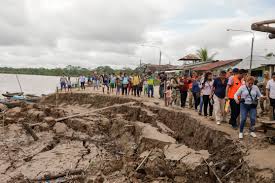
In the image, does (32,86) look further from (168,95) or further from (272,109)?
(272,109)

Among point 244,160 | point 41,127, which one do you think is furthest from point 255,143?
point 41,127

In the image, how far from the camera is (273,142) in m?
8.06

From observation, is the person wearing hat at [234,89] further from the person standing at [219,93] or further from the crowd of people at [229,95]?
the person standing at [219,93]

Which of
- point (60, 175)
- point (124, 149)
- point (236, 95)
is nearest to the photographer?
point (236, 95)

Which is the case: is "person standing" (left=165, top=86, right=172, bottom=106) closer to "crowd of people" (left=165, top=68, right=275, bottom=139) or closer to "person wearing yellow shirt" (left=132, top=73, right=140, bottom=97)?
"crowd of people" (left=165, top=68, right=275, bottom=139)

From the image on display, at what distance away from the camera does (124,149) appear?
1274 centimetres

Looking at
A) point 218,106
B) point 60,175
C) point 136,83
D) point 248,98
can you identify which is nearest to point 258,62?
point 136,83

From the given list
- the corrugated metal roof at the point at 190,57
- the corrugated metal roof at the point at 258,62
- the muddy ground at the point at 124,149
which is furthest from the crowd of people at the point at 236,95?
the corrugated metal roof at the point at 190,57

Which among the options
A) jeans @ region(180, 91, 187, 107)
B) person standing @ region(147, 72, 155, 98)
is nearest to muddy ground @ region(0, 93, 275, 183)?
jeans @ region(180, 91, 187, 107)

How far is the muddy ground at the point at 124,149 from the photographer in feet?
25.2

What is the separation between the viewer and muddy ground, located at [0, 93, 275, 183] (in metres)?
7.70

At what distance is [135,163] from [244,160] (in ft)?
10.6

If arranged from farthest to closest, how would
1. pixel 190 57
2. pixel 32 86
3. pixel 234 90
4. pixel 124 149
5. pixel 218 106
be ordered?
1. pixel 32 86
2. pixel 190 57
3. pixel 124 149
4. pixel 218 106
5. pixel 234 90

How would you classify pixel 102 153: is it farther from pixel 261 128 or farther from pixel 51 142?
pixel 261 128
